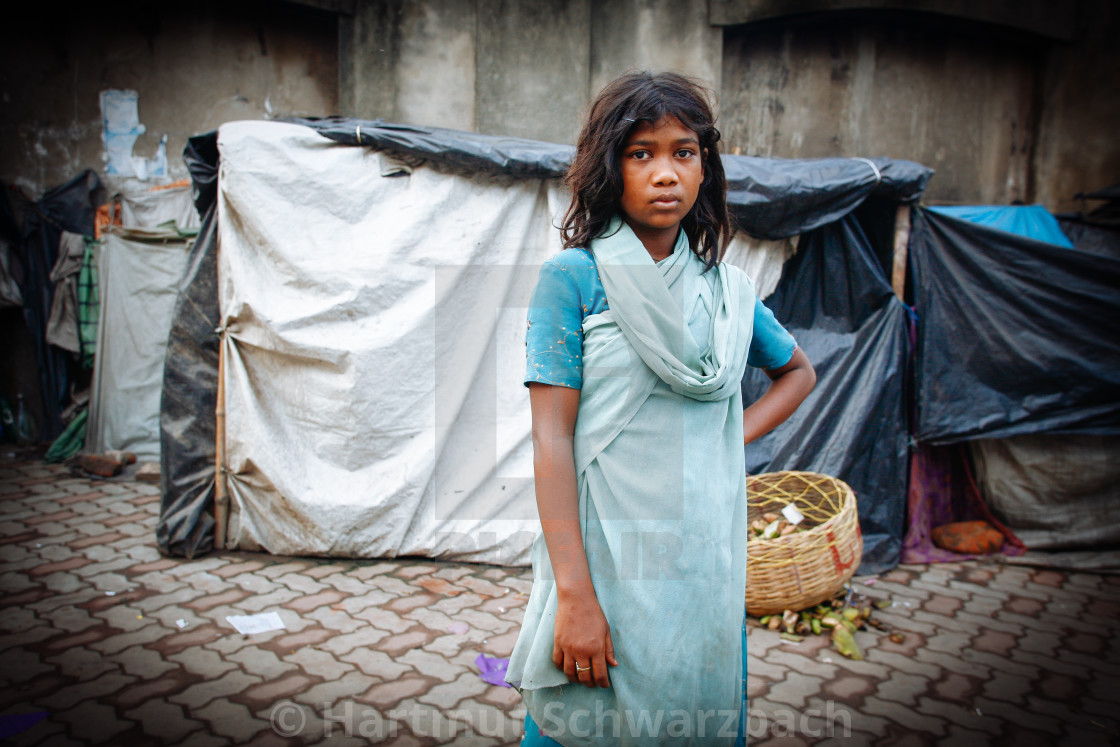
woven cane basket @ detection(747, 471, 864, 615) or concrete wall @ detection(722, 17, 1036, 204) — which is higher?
concrete wall @ detection(722, 17, 1036, 204)

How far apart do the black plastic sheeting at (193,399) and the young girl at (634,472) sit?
10.3 ft

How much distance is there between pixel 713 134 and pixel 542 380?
647 mm

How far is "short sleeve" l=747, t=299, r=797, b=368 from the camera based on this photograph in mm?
1465

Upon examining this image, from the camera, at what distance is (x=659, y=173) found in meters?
1.20

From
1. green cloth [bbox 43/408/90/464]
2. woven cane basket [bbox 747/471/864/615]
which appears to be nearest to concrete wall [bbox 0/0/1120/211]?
green cloth [bbox 43/408/90/464]

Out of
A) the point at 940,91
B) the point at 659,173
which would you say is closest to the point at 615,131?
the point at 659,173

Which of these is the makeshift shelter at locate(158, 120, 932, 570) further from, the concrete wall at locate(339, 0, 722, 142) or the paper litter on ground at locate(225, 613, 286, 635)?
the concrete wall at locate(339, 0, 722, 142)

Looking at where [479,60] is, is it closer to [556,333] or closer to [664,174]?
[664,174]

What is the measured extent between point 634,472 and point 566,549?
7.4 inches

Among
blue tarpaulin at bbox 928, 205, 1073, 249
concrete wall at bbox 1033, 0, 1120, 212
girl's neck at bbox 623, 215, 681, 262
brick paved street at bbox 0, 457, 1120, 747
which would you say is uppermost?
concrete wall at bbox 1033, 0, 1120, 212

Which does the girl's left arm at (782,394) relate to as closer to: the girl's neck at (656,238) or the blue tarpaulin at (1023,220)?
the girl's neck at (656,238)

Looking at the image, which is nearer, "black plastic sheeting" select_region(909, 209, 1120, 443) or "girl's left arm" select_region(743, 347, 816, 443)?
"girl's left arm" select_region(743, 347, 816, 443)

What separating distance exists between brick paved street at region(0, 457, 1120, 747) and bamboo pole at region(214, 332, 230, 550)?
0.56 ft

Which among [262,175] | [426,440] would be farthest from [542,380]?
[262,175]
